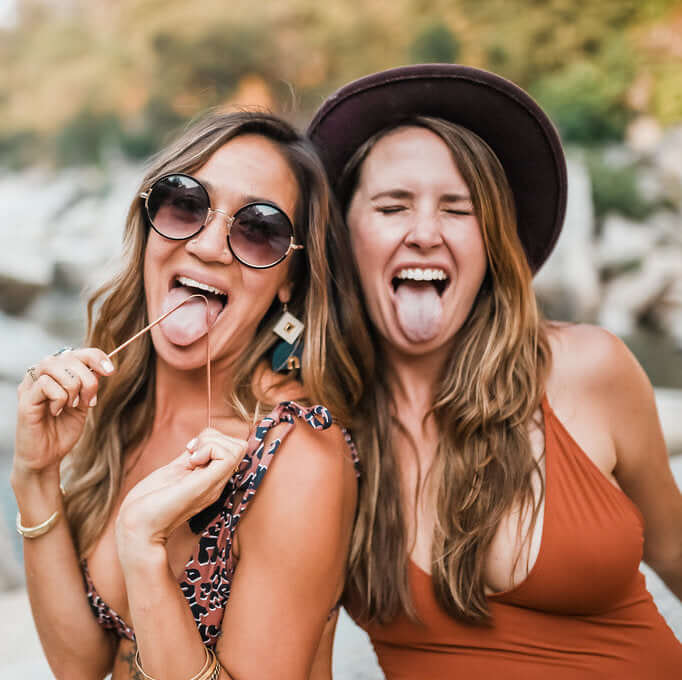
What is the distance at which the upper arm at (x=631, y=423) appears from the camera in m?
1.96

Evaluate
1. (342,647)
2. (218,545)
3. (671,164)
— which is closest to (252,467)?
(218,545)

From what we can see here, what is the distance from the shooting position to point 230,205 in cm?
171

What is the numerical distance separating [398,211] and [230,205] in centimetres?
49

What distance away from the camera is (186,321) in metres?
1.69

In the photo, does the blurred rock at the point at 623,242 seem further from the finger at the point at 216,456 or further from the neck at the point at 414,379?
the finger at the point at 216,456

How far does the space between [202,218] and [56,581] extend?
1048 mm

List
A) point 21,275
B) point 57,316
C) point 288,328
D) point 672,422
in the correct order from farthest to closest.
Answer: point 21,275, point 57,316, point 672,422, point 288,328

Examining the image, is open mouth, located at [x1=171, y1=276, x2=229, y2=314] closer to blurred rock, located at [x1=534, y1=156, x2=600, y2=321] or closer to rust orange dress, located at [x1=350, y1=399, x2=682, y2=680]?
rust orange dress, located at [x1=350, y1=399, x2=682, y2=680]

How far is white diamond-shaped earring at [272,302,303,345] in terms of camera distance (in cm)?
183

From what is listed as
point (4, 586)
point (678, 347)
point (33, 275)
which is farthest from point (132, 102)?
point (678, 347)

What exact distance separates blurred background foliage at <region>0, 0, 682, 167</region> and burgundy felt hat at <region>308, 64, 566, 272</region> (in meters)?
7.62

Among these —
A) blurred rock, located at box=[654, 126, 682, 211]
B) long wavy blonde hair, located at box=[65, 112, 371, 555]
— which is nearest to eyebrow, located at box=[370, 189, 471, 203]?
long wavy blonde hair, located at box=[65, 112, 371, 555]

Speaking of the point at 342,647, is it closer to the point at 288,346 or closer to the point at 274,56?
the point at 288,346

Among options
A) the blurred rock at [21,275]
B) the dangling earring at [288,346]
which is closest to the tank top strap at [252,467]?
the dangling earring at [288,346]
